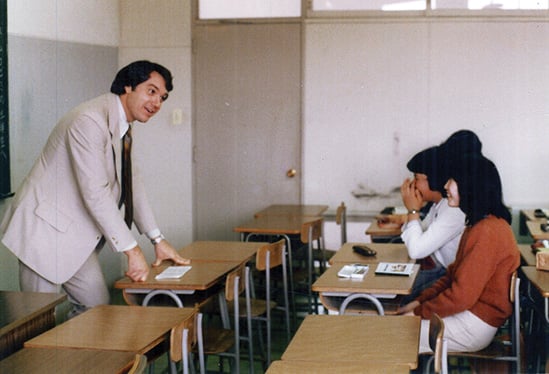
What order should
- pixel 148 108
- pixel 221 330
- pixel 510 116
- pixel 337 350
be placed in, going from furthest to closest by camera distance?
pixel 510 116 → pixel 221 330 → pixel 148 108 → pixel 337 350

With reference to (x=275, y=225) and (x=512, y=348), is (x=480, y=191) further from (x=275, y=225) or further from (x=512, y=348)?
(x=275, y=225)

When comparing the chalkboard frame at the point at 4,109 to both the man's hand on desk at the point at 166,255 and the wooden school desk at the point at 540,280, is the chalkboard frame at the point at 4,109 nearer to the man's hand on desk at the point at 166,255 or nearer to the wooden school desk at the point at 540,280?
the man's hand on desk at the point at 166,255

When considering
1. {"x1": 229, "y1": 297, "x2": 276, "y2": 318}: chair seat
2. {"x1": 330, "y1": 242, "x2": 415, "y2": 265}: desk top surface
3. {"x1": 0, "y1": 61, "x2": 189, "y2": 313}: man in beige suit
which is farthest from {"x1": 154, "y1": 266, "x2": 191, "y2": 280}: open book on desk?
{"x1": 330, "y1": 242, "x2": 415, "y2": 265}: desk top surface

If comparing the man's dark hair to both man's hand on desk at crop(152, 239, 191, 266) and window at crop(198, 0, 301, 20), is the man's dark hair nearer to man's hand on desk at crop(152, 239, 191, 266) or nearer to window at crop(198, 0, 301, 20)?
man's hand on desk at crop(152, 239, 191, 266)

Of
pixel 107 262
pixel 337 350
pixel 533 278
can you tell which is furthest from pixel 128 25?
pixel 337 350

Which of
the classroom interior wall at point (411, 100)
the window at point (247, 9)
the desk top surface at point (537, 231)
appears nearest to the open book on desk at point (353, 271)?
the desk top surface at point (537, 231)

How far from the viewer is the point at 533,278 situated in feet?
11.1

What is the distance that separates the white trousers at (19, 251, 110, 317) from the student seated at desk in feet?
5.07

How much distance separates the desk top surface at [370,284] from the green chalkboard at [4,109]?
1975 millimetres

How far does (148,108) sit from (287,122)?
11.6ft

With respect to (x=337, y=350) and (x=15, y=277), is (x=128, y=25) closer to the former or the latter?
(x=15, y=277)

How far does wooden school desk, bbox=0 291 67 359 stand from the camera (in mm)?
2410

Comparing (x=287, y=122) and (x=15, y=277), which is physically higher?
(x=287, y=122)

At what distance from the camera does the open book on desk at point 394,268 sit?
3.49 metres
